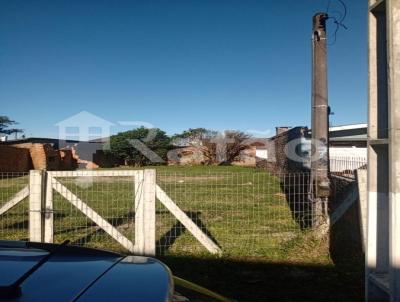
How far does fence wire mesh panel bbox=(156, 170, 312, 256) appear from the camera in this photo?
6793mm

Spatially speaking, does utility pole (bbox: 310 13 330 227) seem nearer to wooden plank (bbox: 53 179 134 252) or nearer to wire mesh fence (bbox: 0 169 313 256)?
wire mesh fence (bbox: 0 169 313 256)

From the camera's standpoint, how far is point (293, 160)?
1709 centimetres

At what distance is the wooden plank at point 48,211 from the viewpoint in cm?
614

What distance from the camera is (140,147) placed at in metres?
41.4

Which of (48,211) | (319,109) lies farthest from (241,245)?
(48,211)

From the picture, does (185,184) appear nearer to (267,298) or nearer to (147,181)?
(147,181)

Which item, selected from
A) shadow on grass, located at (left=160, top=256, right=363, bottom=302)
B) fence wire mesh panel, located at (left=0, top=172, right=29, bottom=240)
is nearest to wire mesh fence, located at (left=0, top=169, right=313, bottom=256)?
fence wire mesh panel, located at (left=0, top=172, right=29, bottom=240)

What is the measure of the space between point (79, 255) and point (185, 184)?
14106 mm

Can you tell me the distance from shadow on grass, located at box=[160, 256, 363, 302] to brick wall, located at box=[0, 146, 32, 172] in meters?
25.0

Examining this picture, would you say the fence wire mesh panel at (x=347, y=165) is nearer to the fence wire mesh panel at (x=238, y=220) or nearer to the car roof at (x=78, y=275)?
the fence wire mesh panel at (x=238, y=220)

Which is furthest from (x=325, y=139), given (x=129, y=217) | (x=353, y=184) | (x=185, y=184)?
(x=185, y=184)

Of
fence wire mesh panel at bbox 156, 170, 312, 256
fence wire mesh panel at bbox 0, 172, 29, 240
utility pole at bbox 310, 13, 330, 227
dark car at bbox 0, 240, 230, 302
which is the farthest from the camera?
utility pole at bbox 310, 13, 330, 227

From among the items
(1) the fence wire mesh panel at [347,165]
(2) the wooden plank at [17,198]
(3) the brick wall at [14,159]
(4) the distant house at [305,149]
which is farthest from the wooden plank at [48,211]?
(3) the brick wall at [14,159]

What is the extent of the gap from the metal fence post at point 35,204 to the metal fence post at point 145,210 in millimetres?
1371
